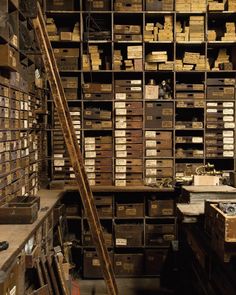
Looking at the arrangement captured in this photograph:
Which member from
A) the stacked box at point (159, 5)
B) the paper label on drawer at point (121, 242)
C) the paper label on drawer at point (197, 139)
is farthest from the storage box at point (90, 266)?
the stacked box at point (159, 5)

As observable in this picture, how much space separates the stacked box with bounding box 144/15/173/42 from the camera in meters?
5.18

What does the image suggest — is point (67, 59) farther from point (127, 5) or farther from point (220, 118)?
point (220, 118)

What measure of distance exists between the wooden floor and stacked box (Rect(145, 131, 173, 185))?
125cm

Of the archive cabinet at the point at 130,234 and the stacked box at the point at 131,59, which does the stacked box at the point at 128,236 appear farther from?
the stacked box at the point at 131,59

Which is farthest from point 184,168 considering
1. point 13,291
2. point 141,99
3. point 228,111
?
point 13,291

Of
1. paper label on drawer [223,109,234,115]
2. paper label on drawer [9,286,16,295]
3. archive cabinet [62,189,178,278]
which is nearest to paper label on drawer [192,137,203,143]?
paper label on drawer [223,109,234,115]

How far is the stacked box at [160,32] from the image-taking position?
5184 millimetres

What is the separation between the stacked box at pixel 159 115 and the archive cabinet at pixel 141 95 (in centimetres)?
1

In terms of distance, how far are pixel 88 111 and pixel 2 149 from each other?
2155mm

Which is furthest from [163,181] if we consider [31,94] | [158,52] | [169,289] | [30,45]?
[30,45]

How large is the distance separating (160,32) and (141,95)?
2.80 feet

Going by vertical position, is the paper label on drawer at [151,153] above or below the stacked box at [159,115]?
below

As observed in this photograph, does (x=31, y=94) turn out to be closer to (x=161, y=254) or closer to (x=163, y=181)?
(x=163, y=181)

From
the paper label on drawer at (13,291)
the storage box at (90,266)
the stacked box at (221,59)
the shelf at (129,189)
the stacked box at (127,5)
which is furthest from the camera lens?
the stacked box at (221,59)
